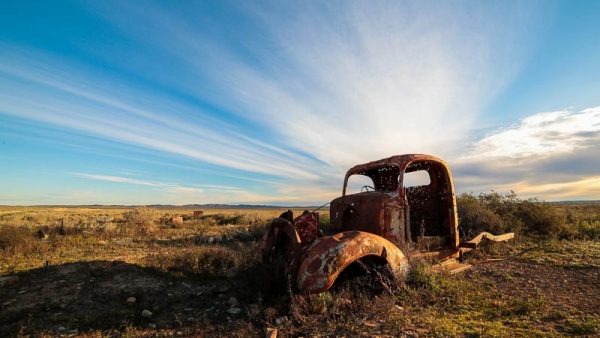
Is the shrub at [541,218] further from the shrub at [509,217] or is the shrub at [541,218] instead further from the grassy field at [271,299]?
the grassy field at [271,299]

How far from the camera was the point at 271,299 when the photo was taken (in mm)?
4582

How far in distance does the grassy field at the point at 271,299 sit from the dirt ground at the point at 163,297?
2 cm

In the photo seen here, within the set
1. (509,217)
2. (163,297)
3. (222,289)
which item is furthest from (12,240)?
(509,217)

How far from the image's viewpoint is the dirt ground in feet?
13.4

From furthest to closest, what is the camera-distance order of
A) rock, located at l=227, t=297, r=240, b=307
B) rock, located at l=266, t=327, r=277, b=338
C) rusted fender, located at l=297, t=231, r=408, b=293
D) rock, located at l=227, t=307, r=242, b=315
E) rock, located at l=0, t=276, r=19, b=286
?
rock, located at l=0, t=276, r=19, b=286 → rock, located at l=227, t=297, r=240, b=307 → rock, located at l=227, t=307, r=242, b=315 → rusted fender, located at l=297, t=231, r=408, b=293 → rock, located at l=266, t=327, r=277, b=338

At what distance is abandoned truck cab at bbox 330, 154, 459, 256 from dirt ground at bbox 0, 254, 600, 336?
0.96 m

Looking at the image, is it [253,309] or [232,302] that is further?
[232,302]

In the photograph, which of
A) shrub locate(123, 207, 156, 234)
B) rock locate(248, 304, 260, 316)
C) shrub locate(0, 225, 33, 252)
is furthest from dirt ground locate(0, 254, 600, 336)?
shrub locate(123, 207, 156, 234)

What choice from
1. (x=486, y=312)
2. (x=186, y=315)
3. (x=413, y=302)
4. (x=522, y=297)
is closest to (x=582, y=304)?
(x=522, y=297)

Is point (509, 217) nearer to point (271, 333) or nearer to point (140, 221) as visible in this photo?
point (271, 333)

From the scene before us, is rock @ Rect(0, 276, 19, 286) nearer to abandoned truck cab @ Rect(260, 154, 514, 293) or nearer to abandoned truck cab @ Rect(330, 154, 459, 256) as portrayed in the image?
abandoned truck cab @ Rect(260, 154, 514, 293)

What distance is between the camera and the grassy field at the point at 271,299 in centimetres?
363

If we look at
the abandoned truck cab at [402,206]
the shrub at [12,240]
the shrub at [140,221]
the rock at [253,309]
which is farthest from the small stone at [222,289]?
the shrub at [140,221]

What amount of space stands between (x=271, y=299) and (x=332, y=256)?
1.33m
